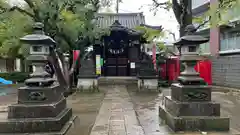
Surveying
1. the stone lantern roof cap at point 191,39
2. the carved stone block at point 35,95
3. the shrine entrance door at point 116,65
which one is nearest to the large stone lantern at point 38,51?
the carved stone block at point 35,95

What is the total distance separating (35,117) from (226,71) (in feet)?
49.0

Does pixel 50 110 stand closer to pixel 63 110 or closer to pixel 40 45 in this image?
pixel 63 110

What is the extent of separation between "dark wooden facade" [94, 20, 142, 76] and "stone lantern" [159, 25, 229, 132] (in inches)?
550

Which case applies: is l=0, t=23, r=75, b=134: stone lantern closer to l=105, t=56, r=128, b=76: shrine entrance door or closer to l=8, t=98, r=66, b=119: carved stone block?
l=8, t=98, r=66, b=119: carved stone block

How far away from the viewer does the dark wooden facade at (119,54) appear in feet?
66.8

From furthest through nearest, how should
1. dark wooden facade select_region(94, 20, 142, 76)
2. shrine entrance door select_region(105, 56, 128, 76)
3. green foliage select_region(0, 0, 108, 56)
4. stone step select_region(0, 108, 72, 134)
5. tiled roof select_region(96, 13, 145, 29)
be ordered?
tiled roof select_region(96, 13, 145, 29)
shrine entrance door select_region(105, 56, 128, 76)
dark wooden facade select_region(94, 20, 142, 76)
green foliage select_region(0, 0, 108, 56)
stone step select_region(0, 108, 72, 134)

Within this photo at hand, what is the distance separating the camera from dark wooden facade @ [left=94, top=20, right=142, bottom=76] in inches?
802

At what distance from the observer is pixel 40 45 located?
626cm

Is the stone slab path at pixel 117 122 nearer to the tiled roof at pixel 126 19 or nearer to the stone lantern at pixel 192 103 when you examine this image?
the stone lantern at pixel 192 103

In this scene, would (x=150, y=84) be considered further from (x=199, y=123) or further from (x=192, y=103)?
(x=199, y=123)

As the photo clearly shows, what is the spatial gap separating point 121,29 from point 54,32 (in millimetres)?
7206

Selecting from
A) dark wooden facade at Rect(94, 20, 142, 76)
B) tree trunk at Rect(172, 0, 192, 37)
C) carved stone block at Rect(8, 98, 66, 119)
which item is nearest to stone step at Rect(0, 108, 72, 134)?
carved stone block at Rect(8, 98, 66, 119)

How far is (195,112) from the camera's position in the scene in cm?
582

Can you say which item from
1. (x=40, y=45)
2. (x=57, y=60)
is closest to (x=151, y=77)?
(x=57, y=60)
